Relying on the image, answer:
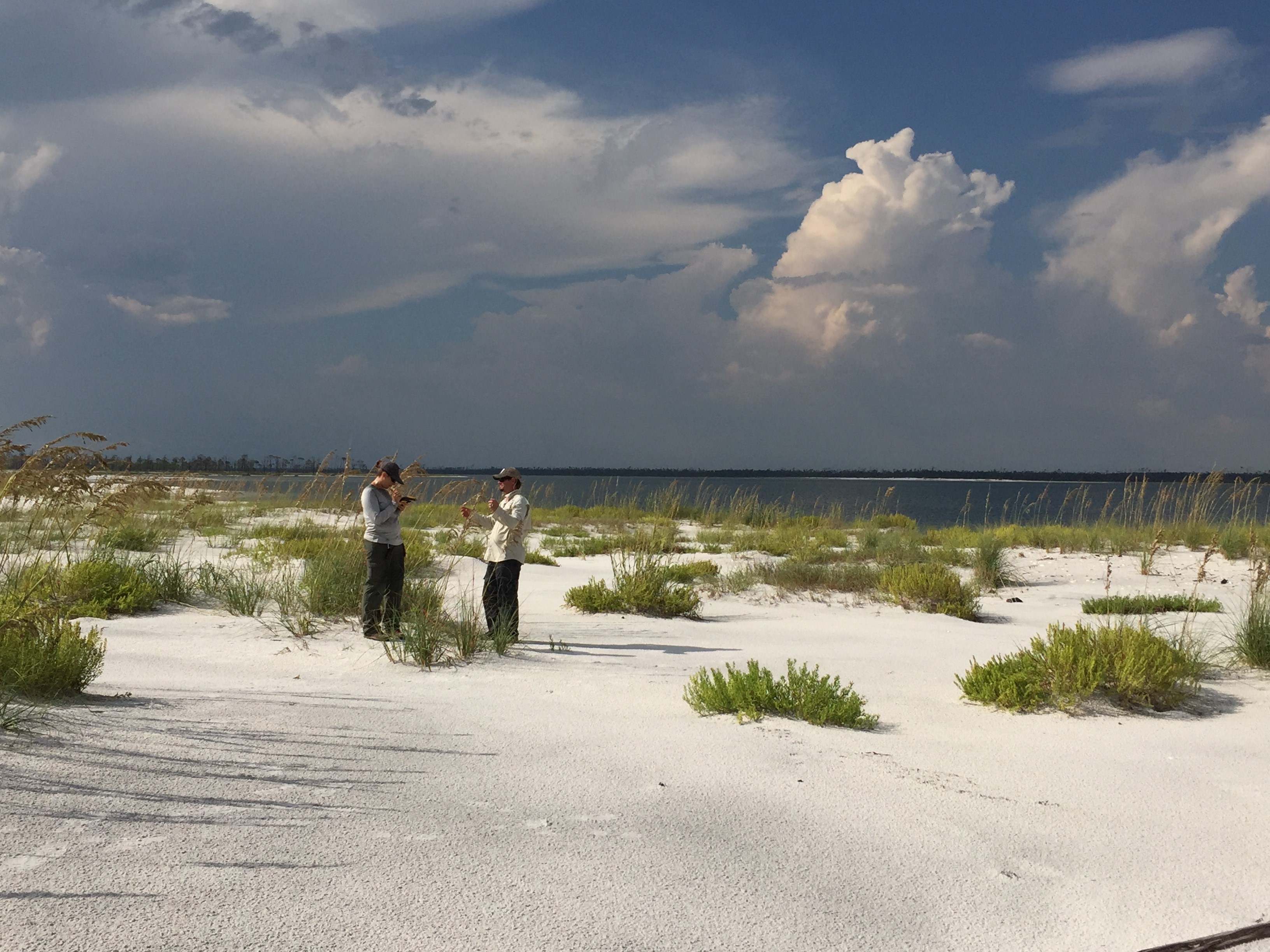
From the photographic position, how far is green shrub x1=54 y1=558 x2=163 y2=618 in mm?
8469

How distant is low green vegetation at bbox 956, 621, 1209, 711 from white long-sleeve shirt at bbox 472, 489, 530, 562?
4103mm

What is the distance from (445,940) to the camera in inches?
106

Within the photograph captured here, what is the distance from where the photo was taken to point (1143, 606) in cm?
1056

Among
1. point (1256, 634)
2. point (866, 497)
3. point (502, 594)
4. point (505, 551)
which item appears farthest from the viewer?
point (866, 497)

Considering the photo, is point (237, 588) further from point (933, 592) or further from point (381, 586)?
point (933, 592)

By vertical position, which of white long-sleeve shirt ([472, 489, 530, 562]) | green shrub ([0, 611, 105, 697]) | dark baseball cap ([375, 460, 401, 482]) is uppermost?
dark baseball cap ([375, 460, 401, 482])

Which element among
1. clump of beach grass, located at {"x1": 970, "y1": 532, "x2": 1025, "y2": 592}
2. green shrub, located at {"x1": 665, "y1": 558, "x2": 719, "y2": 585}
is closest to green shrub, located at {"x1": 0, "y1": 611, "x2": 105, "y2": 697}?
green shrub, located at {"x1": 665, "y1": 558, "x2": 719, "y2": 585}

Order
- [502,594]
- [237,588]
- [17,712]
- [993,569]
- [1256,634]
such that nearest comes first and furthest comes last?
[17,712], [1256,634], [502,594], [237,588], [993,569]

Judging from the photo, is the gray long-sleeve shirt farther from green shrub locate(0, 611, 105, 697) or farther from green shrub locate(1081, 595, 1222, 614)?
green shrub locate(1081, 595, 1222, 614)

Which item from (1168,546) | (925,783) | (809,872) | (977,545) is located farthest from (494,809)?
(1168,546)

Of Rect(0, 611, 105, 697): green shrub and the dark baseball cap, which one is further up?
the dark baseball cap

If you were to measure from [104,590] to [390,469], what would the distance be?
3.34 m

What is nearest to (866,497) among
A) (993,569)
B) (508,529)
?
(993,569)

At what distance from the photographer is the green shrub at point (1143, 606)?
10391mm
